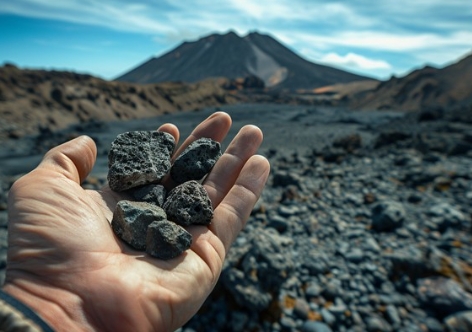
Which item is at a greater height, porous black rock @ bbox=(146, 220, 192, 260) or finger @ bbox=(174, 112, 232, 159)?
finger @ bbox=(174, 112, 232, 159)

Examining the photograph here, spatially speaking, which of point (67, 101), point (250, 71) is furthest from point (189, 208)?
point (250, 71)

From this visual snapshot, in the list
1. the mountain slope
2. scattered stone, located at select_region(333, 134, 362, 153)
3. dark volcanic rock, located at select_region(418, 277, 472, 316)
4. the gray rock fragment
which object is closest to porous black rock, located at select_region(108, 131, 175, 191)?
the gray rock fragment

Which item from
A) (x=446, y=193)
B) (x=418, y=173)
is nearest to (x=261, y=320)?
(x=446, y=193)

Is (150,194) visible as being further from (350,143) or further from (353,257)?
(350,143)

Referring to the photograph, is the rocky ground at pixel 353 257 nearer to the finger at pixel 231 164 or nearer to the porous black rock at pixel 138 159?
the finger at pixel 231 164

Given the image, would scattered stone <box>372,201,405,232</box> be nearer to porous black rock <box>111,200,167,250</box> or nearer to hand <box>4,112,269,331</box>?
hand <box>4,112,269,331</box>

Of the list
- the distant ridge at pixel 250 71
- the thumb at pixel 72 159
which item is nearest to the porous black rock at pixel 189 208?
the thumb at pixel 72 159

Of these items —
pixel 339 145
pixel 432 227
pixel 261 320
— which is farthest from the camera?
pixel 339 145

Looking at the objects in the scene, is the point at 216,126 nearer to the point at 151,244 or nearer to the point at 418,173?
the point at 151,244
